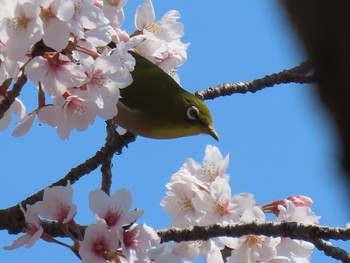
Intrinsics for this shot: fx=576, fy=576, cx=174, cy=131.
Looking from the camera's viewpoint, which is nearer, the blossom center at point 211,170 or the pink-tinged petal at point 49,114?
the pink-tinged petal at point 49,114

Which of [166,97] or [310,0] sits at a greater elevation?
[166,97]

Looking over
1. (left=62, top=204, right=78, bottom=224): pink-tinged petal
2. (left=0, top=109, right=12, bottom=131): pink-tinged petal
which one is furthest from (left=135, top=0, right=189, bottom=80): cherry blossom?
(left=62, top=204, right=78, bottom=224): pink-tinged petal

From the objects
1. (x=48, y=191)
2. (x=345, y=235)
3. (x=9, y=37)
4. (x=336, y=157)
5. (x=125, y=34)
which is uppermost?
(x=125, y=34)

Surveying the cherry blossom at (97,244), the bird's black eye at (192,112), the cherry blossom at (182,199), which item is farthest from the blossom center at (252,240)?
the bird's black eye at (192,112)

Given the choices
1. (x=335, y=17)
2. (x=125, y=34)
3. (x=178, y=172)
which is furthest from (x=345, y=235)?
(x=335, y=17)

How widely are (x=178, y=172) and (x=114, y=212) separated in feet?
3.62

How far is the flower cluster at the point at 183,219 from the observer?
3037 millimetres

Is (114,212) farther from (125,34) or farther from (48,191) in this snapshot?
(125,34)

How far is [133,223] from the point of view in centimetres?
325

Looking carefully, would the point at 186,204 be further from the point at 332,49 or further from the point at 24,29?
the point at 332,49

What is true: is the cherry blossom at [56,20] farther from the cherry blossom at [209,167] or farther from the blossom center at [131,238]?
the cherry blossom at [209,167]

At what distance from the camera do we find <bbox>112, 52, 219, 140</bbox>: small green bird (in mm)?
5457

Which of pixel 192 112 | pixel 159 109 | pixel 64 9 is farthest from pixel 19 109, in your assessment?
pixel 192 112

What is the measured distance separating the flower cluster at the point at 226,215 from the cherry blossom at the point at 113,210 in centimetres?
63
